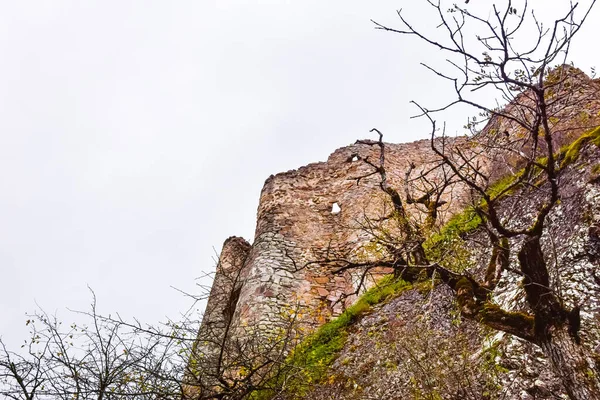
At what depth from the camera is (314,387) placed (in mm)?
5508

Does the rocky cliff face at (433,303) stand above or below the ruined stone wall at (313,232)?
below

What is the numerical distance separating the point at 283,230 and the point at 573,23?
340 inches

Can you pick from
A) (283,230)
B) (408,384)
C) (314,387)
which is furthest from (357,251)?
(408,384)

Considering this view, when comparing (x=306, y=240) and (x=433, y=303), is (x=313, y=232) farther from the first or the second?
(x=433, y=303)

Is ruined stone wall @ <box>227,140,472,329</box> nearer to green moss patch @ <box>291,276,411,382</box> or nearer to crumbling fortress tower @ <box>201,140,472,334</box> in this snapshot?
crumbling fortress tower @ <box>201,140,472,334</box>

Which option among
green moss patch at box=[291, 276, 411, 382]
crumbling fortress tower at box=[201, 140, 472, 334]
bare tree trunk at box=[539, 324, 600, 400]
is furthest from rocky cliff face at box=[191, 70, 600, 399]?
bare tree trunk at box=[539, 324, 600, 400]

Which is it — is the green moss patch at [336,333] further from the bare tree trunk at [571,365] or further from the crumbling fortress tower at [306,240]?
the bare tree trunk at [571,365]

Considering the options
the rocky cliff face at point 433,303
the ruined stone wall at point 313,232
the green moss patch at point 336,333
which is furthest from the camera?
the ruined stone wall at point 313,232

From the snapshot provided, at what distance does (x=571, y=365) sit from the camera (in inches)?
123

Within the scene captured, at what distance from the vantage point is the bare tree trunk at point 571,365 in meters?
2.98

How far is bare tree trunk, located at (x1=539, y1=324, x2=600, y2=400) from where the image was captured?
298cm

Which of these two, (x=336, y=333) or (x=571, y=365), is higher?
(x=336, y=333)

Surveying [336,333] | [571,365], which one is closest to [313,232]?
[336,333]

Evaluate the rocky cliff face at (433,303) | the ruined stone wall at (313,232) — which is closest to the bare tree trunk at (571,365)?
the rocky cliff face at (433,303)
